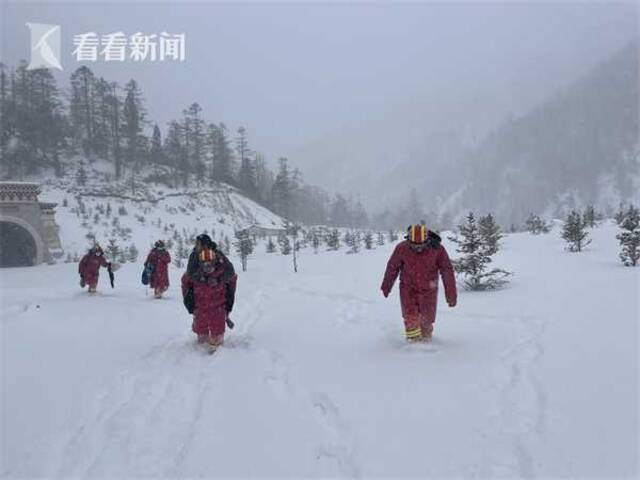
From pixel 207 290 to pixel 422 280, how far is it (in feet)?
10.4

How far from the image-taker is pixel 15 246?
92.7 ft

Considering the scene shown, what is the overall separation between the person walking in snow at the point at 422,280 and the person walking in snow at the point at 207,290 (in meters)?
2.69

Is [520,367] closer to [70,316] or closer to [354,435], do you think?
[354,435]

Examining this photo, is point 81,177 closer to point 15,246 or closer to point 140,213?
point 140,213

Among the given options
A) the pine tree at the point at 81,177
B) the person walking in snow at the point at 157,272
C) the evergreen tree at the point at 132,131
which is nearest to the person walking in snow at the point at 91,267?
the person walking in snow at the point at 157,272

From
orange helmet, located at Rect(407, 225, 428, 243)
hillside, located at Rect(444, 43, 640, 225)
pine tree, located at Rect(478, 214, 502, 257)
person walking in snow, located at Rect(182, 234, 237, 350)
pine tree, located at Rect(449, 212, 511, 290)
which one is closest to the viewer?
orange helmet, located at Rect(407, 225, 428, 243)

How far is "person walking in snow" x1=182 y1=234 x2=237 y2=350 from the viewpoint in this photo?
7.26 meters

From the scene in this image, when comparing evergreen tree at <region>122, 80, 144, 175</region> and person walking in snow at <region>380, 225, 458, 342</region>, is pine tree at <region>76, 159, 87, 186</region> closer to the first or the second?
evergreen tree at <region>122, 80, 144, 175</region>

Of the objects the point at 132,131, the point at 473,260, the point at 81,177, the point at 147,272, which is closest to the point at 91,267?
the point at 147,272

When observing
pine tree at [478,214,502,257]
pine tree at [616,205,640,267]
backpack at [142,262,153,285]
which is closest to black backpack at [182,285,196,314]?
backpack at [142,262,153,285]

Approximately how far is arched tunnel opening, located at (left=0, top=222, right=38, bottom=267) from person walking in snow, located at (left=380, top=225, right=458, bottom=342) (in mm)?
26576

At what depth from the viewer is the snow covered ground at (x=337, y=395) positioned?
352 cm

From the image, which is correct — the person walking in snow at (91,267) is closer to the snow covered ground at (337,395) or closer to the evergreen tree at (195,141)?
the snow covered ground at (337,395)

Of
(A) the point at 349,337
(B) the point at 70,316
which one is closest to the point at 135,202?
(B) the point at 70,316
